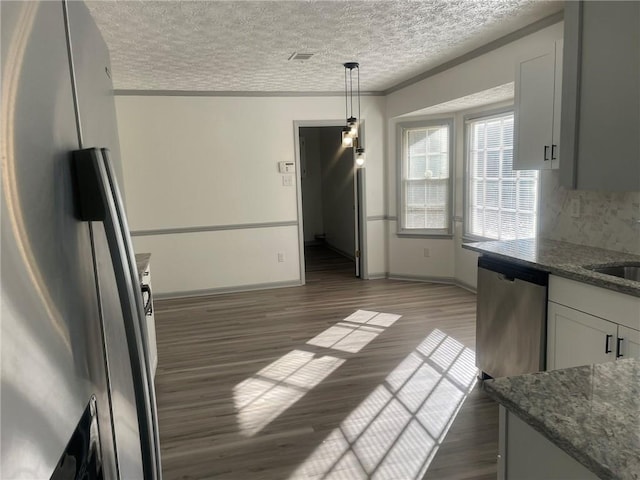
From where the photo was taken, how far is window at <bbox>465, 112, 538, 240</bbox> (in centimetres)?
470

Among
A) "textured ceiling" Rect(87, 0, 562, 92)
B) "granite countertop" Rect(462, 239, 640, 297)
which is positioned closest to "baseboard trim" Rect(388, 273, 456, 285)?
"granite countertop" Rect(462, 239, 640, 297)

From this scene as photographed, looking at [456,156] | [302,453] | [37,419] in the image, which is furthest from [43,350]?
[456,156]

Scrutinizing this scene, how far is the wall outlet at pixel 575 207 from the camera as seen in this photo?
3.37 m

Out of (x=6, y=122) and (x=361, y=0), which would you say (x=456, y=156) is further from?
(x=6, y=122)

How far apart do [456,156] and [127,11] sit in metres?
4.04

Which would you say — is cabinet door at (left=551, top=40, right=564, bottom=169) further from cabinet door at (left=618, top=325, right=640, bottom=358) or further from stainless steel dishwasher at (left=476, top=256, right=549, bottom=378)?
cabinet door at (left=618, top=325, right=640, bottom=358)

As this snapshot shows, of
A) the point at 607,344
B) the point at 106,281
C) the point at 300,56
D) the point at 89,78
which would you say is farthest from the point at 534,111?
the point at 106,281

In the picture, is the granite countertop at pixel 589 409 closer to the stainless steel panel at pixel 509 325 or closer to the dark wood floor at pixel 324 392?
the dark wood floor at pixel 324 392

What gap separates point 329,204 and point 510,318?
248 inches

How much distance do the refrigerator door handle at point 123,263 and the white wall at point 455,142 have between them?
371cm

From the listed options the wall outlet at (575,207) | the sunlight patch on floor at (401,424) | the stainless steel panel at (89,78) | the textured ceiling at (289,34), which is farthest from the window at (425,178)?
the stainless steel panel at (89,78)

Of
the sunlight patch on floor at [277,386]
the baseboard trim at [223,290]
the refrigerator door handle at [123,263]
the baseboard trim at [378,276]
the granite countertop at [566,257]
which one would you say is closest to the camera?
the refrigerator door handle at [123,263]

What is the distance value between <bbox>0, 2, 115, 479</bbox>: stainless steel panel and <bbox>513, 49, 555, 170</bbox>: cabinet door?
3096 millimetres

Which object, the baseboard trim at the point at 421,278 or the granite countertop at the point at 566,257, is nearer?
the granite countertop at the point at 566,257
